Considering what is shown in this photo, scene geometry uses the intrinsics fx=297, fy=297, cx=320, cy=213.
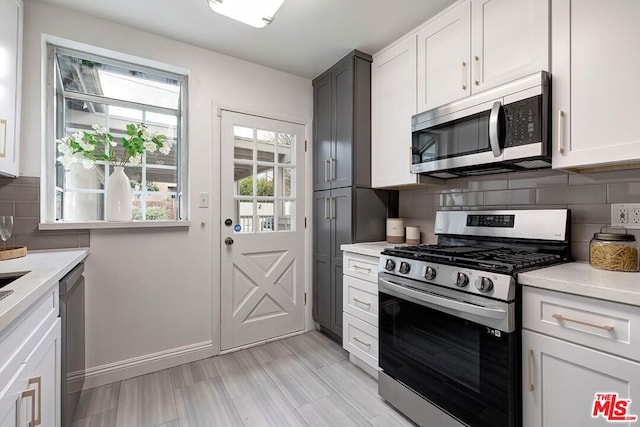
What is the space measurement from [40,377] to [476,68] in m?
2.46

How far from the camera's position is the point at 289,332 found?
280 cm

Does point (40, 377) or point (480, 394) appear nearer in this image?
point (40, 377)

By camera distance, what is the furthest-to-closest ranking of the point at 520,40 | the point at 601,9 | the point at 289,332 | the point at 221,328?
1. the point at 289,332
2. the point at 221,328
3. the point at 520,40
4. the point at 601,9

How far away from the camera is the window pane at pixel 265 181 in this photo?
2.69 m

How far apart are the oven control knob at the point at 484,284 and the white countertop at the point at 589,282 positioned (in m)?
0.11

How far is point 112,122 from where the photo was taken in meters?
2.24

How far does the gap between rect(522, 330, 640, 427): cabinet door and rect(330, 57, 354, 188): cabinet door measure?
1.61 meters

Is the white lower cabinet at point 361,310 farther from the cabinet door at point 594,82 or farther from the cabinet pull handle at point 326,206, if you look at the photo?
the cabinet door at point 594,82

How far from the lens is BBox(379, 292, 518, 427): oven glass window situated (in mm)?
1237

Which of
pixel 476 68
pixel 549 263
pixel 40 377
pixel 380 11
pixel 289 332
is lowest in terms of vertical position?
pixel 289 332

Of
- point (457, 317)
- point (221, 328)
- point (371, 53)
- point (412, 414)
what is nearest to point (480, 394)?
point (457, 317)

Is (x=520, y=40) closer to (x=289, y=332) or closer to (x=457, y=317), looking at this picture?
(x=457, y=317)

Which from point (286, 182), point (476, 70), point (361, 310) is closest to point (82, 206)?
point (286, 182)

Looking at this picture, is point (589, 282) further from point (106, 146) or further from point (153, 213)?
point (106, 146)
